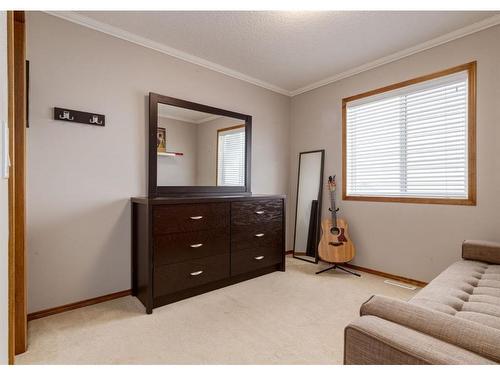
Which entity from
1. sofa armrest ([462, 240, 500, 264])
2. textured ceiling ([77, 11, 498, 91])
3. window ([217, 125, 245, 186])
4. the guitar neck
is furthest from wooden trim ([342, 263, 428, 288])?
textured ceiling ([77, 11, 498, 91])

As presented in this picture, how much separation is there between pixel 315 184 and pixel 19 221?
3.09 meters

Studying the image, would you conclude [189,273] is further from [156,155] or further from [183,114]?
[183,114]

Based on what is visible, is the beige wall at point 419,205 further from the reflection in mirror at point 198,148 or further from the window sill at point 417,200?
the reflection in mirror at point 198,148

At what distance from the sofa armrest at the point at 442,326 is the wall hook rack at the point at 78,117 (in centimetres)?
243

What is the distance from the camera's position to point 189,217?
2.40 meters

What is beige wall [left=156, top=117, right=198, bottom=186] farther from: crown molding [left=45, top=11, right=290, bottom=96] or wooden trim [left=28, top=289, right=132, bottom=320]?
wooden trim [left=28, top=289, right=132, bottom=320]

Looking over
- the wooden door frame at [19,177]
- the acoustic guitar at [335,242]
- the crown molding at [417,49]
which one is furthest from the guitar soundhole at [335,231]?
the wooden door frame at [19,177]

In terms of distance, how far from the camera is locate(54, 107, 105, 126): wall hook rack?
2.14 metres

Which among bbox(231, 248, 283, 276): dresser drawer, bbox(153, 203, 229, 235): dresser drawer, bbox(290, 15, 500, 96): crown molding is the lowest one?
bbox(231, 248, 283, 276): dresser drawer

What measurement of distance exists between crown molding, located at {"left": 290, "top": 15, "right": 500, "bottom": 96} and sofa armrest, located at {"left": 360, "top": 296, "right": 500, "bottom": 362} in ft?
8.73

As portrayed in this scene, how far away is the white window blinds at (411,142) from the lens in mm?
2512

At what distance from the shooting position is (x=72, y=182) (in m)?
2.21

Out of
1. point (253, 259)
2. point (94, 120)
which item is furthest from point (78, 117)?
point (253, 259)
